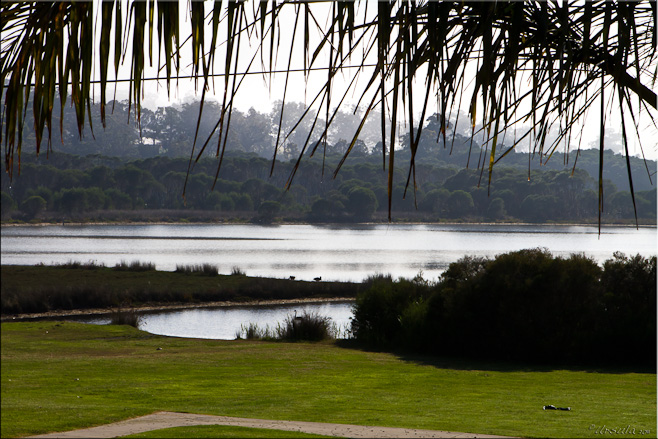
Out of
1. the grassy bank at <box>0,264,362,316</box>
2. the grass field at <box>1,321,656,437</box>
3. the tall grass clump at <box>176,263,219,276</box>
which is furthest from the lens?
the tall grass clump at <box>176,263,219,276</box>

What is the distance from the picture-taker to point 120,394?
24.2 feet

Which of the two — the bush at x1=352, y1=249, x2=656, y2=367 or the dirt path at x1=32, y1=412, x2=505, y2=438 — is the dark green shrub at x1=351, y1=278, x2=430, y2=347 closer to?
the bush at x1=352, y1=249, x2=656, y2=367

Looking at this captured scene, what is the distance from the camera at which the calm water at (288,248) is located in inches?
1422

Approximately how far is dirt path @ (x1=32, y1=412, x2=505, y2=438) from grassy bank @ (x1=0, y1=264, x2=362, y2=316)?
1668 centimetres

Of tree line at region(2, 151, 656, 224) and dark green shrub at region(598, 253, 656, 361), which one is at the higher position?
tree line at region(2, 151, 656, 224)

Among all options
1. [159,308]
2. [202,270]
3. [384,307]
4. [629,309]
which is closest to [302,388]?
[629,309]

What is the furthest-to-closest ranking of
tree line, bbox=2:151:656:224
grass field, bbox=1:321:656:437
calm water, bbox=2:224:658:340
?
tree line, bbox=2:151:656:224
calm water, bbox=2:224:658:340
grass field, bbox=1:321:656:437

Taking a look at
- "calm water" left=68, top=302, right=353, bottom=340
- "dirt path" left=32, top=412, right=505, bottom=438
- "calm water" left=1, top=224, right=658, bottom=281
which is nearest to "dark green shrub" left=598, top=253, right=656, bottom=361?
"calm water" left=68, top=302, right=353, bottom=340

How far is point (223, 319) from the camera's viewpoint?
70.8ft

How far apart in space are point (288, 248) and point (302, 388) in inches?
1623

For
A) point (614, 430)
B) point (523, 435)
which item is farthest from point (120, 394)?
point (614, 430)

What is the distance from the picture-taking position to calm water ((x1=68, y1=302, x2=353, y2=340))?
731 inches

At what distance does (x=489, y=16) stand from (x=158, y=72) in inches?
22.0

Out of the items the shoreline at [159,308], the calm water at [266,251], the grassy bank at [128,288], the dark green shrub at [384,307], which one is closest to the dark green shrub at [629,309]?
the dark green shrub at [384,307]
